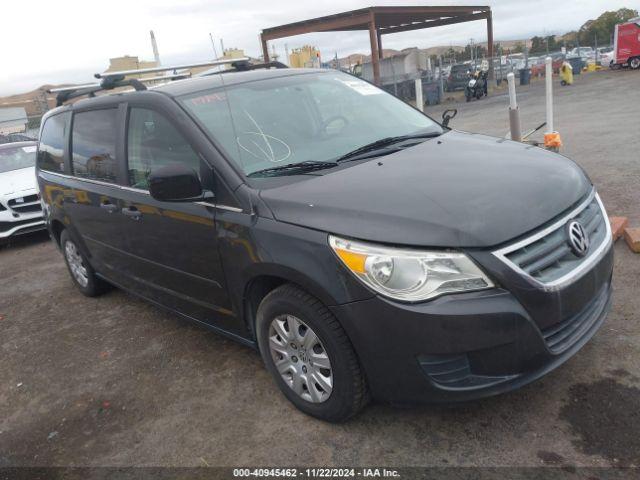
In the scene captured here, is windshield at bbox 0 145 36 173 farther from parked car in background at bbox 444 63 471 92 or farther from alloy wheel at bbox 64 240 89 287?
parked car in background at bbox 444 63 471 92

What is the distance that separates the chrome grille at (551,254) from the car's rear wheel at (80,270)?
4018 millimetres

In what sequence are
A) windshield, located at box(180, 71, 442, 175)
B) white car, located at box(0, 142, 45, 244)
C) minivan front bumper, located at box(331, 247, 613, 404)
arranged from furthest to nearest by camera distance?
white car, located at box(0, 142, 45, 244) → windshield, located at box(180, 71, 442, 175) → minivan front bumper, located at box(331, 247, 613, 404)

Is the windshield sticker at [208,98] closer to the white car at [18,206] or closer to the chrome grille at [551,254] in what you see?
the chrome grille at [551,254]

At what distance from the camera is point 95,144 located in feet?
13.8

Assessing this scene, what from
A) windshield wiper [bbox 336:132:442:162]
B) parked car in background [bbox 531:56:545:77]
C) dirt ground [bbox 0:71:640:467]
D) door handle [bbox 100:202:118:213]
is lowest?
parked car in background [bbox 531:56:545:77]

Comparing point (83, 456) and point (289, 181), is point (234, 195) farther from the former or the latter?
point (83, 456)

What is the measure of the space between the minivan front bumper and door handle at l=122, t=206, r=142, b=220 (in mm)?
1829

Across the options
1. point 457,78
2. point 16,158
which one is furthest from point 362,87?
point 457,78

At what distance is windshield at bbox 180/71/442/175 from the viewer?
3156 mm

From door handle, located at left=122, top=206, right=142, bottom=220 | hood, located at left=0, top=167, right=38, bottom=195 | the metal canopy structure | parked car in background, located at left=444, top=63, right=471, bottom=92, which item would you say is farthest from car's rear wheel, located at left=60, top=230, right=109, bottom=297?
parked car in background, located at left=444, top=63, right=471, bottom=92

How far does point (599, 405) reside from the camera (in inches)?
106

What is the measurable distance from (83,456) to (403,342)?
73.9 inches

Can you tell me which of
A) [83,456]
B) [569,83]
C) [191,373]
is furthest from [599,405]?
[569,83]

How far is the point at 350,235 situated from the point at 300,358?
0.78 meters
